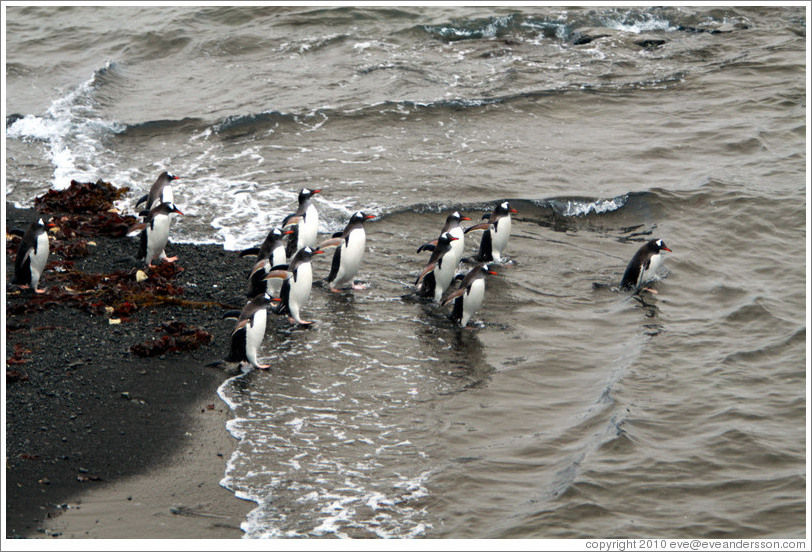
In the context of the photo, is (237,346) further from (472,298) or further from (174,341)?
(472,298)

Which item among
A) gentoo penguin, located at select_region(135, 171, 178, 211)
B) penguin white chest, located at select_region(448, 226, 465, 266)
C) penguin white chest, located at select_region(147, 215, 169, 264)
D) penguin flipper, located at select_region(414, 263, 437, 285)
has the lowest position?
penguin flipper, located at select_region(414, 263, 437, 285)

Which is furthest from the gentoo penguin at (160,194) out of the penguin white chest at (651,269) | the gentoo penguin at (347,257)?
the penguin white chest at (651,269)

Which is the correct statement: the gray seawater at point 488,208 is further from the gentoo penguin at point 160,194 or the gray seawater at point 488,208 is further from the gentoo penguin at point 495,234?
the gentoo penguin at point 160,194

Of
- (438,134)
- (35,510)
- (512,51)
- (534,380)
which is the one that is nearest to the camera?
(35,510)

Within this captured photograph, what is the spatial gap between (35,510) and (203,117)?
1225 cm

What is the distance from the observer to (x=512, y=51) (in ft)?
67.9

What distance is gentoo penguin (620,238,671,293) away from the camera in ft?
34.7

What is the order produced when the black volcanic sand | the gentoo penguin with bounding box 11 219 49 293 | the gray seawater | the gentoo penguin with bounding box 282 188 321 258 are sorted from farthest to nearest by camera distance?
the gentoo penguin with bounding box 282 188 321 258
the gentoo penguin with bounding box 11 219 49 293
the gray seawater
the black volcanic sand

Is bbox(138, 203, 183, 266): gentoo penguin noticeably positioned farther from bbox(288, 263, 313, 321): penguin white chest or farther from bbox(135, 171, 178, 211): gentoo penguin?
bbox(288, 263, 313, 321): penguin white chest

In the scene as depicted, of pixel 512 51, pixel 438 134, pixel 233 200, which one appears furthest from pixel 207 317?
pixel 512 51

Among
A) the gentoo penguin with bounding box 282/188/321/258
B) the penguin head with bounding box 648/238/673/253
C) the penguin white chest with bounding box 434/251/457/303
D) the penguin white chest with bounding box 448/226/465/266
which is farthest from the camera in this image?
the gentoo penguin with bounding box 282/188/321/258

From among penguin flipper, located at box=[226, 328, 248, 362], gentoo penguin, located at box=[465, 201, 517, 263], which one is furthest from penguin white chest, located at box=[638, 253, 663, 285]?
penguin flipper, located at box=[226, 328, 248, 362]

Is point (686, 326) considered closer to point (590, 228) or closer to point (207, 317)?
point (590, 228)

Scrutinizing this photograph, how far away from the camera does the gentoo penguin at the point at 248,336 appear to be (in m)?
8.42
